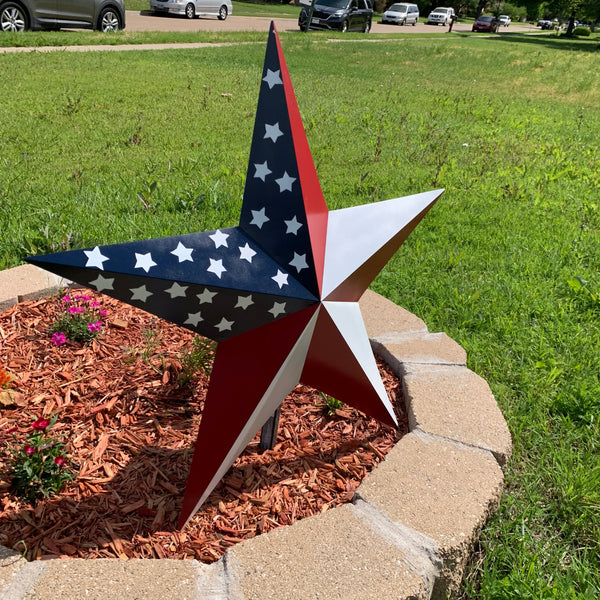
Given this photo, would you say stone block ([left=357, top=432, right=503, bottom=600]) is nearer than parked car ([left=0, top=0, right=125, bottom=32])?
Yes

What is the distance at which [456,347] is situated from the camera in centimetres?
308

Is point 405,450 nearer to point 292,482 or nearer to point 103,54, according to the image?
point 292,482

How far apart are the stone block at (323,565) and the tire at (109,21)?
53.0ft

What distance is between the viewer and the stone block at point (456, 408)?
95.1 inches

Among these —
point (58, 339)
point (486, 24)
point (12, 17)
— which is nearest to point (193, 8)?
point (12, 17)

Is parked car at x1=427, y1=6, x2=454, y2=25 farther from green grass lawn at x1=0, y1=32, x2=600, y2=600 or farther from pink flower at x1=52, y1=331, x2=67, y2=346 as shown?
pink flower at x1=52, y1=331, x2=67, y2=346

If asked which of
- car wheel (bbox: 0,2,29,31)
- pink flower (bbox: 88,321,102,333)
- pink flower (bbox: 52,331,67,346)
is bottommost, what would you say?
pink flower (bbox: 52,331,67,346)

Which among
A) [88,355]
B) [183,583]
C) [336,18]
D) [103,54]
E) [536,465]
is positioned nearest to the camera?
[183,583]

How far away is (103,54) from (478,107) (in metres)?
7.35

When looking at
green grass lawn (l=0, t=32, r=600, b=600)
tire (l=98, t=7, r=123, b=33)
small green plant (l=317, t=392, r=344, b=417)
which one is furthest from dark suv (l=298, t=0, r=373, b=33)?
small green plant (l=317, t=392, r=344, b=417)

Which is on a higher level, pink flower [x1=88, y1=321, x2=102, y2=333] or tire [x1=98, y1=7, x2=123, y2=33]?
tire [x1=98, y1=7, x2=123, y2=33]

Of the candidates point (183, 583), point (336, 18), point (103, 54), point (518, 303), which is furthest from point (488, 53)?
point (183, 583)

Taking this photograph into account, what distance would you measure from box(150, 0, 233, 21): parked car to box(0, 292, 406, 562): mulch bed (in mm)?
23088

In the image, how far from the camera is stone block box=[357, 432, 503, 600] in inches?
77.6
